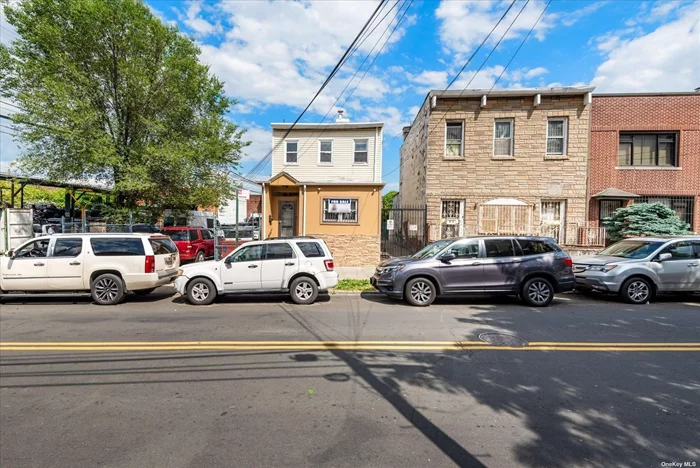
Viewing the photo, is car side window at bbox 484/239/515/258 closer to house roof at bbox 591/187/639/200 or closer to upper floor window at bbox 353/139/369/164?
house roof at bbox 591/187/639/200

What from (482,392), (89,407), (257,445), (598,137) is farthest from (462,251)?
(598,137)

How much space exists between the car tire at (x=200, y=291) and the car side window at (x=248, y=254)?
2.82ft

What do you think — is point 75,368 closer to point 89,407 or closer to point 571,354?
point 89,407

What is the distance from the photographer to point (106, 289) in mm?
8156

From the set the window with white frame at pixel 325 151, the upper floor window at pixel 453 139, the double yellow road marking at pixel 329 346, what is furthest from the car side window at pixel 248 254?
the upper floor window at pixel 453 139

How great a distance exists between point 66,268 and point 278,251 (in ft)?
16.3

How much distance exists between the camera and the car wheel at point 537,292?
8.05 m

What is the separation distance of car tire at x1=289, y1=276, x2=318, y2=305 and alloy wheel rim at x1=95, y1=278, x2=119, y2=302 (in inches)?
162

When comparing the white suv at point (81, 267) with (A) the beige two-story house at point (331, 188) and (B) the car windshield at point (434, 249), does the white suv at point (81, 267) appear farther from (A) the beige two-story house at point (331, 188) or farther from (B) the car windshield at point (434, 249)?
(A) the beige two-story house at point (331, 188)

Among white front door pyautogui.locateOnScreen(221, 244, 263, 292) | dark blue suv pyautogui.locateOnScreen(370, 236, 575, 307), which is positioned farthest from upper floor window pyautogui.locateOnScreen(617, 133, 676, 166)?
white front door pyautogui.locateOnScreen(221, 244, 263, 292)

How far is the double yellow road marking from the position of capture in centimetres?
502

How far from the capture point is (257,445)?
280cm

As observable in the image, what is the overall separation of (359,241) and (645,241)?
367 inches

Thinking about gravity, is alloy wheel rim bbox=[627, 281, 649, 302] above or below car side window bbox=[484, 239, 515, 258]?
below
